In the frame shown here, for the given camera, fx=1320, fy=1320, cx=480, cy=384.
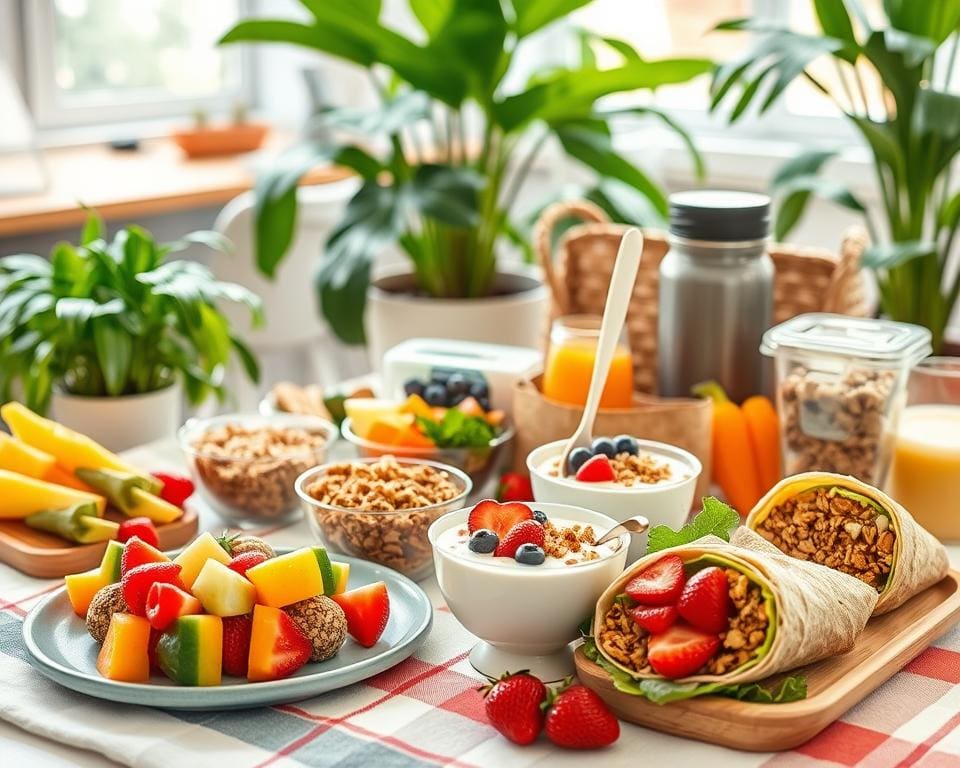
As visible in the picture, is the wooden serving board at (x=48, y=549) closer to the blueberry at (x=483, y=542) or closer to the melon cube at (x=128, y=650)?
the melon cube at (x=128, y=650)

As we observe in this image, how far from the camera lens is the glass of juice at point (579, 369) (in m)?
1.54

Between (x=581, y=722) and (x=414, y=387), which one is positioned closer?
(x=581, y=722)

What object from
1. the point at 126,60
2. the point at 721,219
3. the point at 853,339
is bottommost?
the point at 853,339

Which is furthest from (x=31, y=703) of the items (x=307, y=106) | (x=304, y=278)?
(x=307, y=106)

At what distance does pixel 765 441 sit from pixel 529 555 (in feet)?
1.87

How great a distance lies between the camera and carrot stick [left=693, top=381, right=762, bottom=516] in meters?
1.55

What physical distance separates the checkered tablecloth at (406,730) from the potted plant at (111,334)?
73cm

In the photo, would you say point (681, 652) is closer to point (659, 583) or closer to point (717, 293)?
point (659, 583)

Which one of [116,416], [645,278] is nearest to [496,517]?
[645,278]

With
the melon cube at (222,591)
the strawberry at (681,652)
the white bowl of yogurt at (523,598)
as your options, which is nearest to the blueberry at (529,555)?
the white bowl of yogurt at (523,598)

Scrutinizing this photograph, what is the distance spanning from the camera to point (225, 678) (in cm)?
110

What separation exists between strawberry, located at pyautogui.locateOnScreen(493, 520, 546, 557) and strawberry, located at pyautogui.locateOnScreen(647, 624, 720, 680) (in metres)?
0.13

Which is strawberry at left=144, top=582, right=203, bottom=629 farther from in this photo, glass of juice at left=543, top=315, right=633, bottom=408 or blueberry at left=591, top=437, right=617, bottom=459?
glass of juice at left=543, top=315, right=633, bottom=408

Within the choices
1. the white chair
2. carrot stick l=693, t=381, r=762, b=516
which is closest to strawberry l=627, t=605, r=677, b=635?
carrot stick l=693, t=381, r=762, b=516
